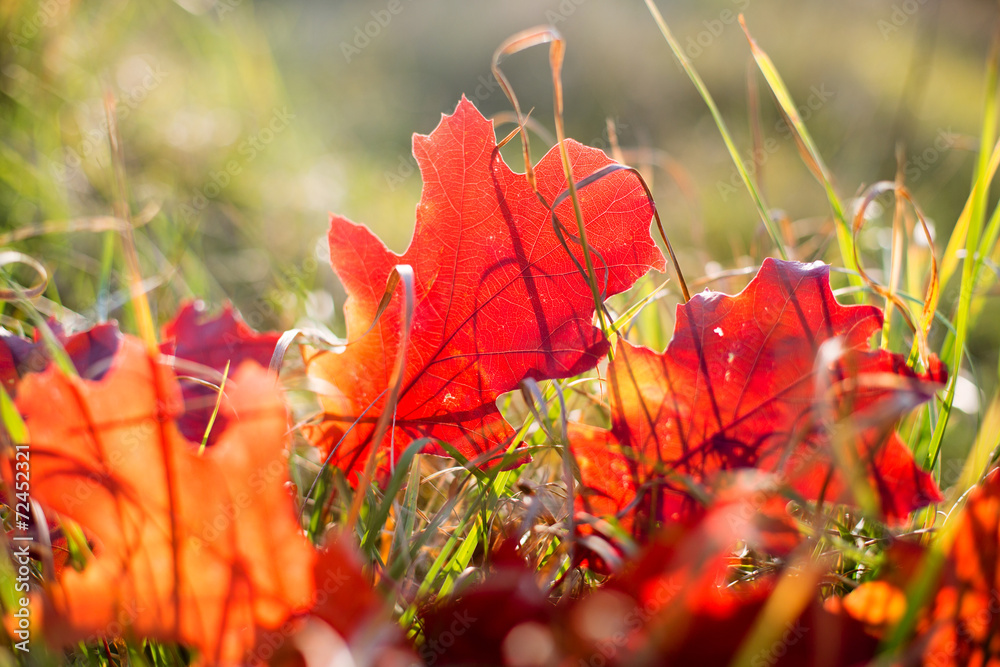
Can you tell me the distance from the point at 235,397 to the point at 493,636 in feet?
0.50

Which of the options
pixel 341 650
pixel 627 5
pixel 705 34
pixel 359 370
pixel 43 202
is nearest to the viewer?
pixel 341 650

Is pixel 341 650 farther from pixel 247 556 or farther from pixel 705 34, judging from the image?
pixel 705 34

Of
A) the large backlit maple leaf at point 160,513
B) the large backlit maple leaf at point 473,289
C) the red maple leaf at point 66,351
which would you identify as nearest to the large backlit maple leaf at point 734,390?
the large backlit maple leaf at point 473,289

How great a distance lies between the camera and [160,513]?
31 cm

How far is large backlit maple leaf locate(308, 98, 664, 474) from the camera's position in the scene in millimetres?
433

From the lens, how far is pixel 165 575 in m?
0.32

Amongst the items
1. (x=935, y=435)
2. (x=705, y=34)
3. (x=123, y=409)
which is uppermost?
(x=705, y=34)

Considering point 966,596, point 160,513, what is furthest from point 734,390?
point 160,513

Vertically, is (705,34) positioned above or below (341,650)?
above

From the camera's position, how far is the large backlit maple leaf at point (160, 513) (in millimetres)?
298

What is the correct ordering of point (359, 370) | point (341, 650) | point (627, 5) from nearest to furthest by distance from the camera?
point (341, 650)
point (359, 370)
point (627, 5)

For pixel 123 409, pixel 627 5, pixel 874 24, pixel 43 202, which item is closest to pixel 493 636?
pixel 123 409

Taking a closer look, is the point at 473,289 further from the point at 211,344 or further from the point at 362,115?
the point at 362,115

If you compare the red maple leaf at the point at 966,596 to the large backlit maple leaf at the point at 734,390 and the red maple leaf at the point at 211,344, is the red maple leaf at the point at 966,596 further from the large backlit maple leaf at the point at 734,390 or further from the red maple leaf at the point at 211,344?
the red maple leaf at the point at 211,344
